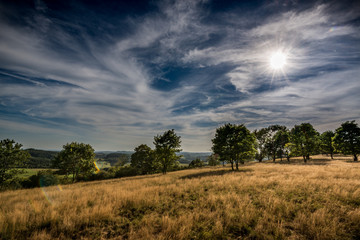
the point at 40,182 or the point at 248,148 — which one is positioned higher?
the point at 248,148

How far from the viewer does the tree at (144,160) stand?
4175 centimetres

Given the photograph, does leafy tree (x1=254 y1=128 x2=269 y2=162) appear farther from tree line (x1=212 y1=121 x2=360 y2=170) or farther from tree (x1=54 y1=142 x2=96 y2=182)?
tree (x1=54 y1=142 x2=96 y2=182)

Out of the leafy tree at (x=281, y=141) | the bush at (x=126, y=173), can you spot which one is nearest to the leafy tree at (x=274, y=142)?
the leafy tree at (x=281, y=141)

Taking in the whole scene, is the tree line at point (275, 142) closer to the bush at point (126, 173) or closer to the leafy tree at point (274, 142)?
the leafy tree at point (274, 142)

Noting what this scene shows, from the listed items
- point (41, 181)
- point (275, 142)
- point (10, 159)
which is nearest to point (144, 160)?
point (41, 181)

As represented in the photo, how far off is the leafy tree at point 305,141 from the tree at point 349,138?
4.53 m

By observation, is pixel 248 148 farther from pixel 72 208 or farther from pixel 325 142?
pixel 325 142

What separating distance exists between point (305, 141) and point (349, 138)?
799 cm

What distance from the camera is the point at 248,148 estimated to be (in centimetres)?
2328

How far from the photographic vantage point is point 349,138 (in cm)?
3194

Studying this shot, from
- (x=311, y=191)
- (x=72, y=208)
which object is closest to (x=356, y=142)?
(x=311, y=191)

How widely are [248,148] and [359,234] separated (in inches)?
794

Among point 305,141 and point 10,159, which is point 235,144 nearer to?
point 305,141

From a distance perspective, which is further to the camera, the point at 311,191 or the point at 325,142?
the point at 325,142
